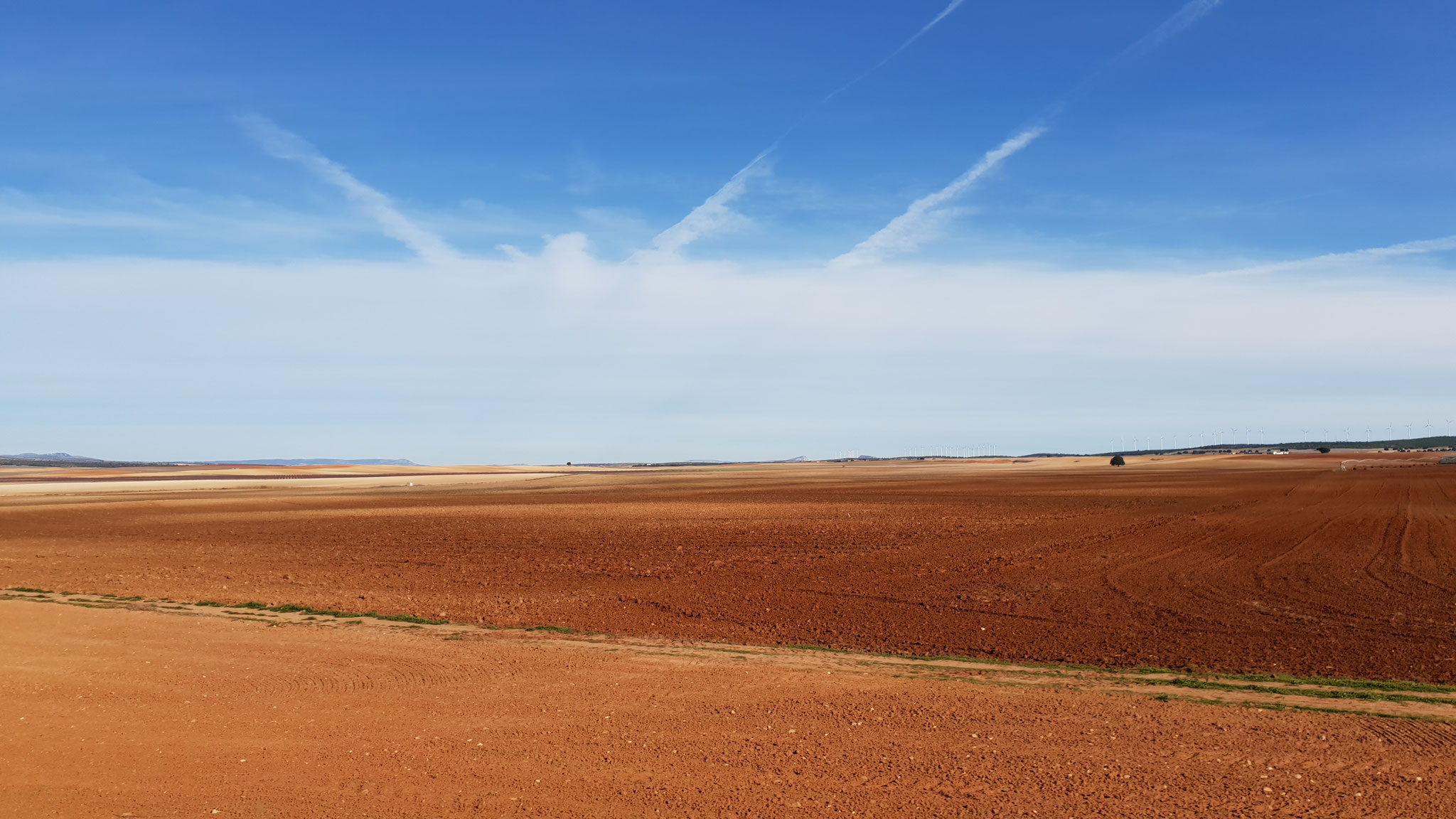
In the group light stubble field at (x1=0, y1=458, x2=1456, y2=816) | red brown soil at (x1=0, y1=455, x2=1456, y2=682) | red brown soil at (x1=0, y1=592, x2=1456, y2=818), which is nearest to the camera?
red brown soil at (x1=0, y1=592, x2=1456, y2=818)

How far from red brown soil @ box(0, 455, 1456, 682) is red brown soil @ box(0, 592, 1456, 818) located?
387 cm

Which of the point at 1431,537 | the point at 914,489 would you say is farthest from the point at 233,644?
the point at 914,489

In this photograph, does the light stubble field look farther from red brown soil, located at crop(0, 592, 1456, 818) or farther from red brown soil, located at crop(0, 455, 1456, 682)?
red brown soil, located at crop(0, 455, 1456, 682)

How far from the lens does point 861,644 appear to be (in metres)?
15.4

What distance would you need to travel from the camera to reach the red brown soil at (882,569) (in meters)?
15.7

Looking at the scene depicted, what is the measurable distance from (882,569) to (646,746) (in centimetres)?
1537

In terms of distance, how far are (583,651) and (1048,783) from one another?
26.2 feet

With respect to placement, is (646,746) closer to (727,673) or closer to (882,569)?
(727,673)

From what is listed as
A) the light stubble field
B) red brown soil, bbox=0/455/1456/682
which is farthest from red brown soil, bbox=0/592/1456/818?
red brown soil, bbox=0/455/1456/682

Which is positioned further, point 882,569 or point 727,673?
point 882,569

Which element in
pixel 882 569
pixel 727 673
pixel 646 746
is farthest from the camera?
pixel 882 569

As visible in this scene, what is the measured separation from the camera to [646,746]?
934cm

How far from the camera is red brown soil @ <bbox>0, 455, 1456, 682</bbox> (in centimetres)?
1567

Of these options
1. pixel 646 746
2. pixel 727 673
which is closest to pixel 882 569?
pixel 727 673
